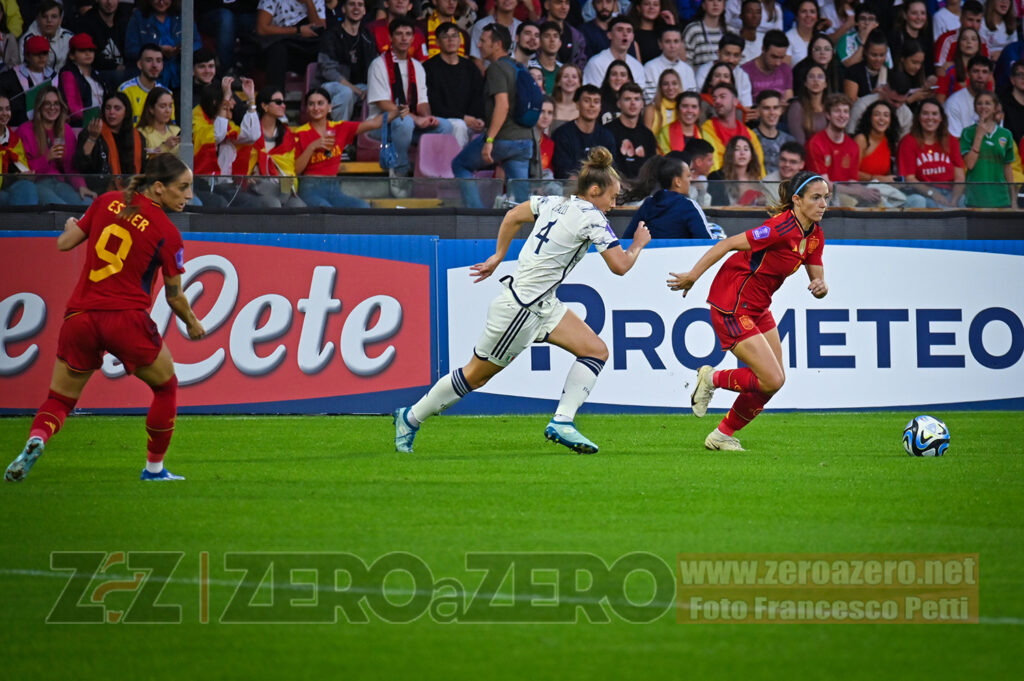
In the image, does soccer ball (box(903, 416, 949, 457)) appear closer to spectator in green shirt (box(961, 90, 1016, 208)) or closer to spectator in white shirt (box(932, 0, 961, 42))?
spectator in green shirt (box(961, 90, 1016, 208))

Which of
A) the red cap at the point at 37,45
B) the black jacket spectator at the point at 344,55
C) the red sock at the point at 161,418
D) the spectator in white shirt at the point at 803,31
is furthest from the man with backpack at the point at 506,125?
the red sock at the point at 161,418

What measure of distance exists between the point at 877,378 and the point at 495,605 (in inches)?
390

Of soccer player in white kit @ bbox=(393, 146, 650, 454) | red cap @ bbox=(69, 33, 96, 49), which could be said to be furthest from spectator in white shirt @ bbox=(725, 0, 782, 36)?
soccer player in white kit @ bbox=(393, 146, 650, 454)

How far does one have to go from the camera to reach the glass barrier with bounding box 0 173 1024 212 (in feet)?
46.5

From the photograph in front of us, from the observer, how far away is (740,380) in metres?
10.8

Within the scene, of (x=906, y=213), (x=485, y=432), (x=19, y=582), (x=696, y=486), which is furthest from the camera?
(x=906, y=213)

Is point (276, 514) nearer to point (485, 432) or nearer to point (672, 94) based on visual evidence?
point (485, 432)

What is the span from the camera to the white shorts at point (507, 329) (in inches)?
404

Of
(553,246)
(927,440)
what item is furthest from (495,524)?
(927,440)

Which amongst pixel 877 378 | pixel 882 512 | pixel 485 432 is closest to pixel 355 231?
pixel 485 432

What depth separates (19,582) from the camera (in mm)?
5922

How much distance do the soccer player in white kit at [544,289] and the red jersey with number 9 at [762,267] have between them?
955 mm

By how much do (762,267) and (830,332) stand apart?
158 inches

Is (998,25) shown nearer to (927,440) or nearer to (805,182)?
(805,182)
